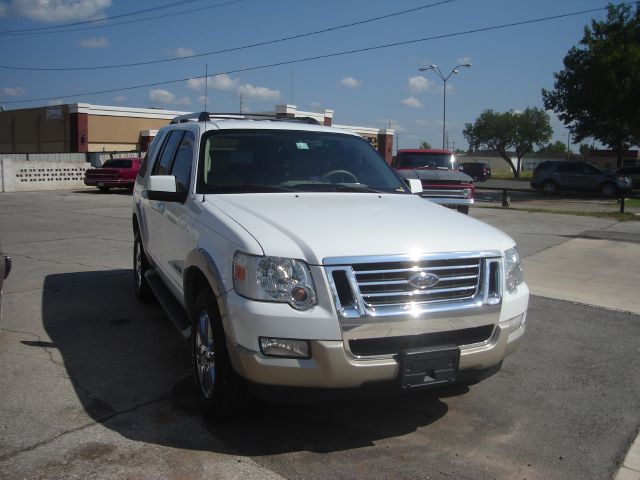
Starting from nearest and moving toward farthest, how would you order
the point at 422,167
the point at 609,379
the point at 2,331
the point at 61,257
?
the point at 609,379 < the point at 2,331 < the point at 61,257 < the point at 422,167

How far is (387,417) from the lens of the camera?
13.0ft

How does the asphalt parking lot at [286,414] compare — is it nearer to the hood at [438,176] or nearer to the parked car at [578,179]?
the hood at [438,176]

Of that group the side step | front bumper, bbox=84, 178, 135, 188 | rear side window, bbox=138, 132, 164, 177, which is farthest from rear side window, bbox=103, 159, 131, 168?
the side step

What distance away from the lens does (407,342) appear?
3334mm

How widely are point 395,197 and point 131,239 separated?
802 cm

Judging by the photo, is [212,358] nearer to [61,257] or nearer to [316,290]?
[316,290]

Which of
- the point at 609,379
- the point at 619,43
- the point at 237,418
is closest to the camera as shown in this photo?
the point at 237,418

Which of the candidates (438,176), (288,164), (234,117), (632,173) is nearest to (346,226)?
(288,164)

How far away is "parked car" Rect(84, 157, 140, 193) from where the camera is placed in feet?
83.2

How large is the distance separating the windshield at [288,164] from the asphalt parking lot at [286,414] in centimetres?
155

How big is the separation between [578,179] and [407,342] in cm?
2926

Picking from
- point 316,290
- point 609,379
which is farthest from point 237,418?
point 609,379

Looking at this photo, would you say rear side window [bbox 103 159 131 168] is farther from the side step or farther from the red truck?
the side step

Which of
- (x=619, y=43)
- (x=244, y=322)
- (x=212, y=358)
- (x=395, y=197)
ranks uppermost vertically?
(x=619, y=43)
